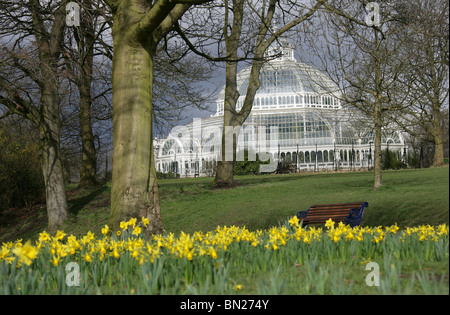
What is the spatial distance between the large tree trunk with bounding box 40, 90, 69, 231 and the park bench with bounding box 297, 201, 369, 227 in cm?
721

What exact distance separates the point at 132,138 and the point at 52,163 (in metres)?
7.48

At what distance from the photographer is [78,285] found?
9.81 ft

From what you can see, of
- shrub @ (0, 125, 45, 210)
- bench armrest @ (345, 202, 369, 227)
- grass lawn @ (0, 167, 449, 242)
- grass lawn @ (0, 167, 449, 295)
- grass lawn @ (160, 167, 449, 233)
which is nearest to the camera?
grass lawn @ (0, 167, 449, 295)

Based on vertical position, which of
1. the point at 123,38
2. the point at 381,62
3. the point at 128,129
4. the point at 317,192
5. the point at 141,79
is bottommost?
the point at 317,192

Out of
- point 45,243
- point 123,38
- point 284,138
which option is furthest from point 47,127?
point 284,138

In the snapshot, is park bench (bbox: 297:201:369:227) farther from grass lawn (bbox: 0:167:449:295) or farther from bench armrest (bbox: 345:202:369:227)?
grass lawn (bbox: 0:167:449:295)

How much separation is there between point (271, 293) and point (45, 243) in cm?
321

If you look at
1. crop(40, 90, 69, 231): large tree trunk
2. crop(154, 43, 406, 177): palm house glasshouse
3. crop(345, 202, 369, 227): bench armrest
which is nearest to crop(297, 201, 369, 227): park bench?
crop(345, 202, 369, 227): bench armrest

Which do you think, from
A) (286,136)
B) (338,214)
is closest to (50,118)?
(338,214)

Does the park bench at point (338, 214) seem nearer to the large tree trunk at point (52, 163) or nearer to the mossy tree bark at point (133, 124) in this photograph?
the mossy tree bark at point (133, 124)

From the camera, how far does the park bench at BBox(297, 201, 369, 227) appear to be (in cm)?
823

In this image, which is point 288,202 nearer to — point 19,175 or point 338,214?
point 338,214
